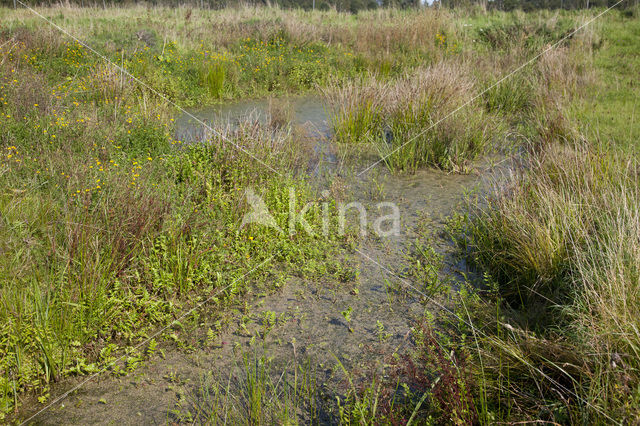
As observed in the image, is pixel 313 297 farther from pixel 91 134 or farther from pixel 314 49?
pixel 314 49

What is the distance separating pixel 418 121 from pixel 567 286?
356 cm

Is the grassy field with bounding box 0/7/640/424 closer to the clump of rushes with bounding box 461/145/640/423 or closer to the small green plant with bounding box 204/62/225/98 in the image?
the clump of rushes with bounding box 461/145/640/423

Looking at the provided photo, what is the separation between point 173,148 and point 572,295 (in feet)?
13.5

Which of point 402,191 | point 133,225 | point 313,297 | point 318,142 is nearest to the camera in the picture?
point 133,225

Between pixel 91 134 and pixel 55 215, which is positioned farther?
pixel 91 134

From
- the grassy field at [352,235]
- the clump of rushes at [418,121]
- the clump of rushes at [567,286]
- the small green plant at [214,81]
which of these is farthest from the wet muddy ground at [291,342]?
the small green plant at [214,81]

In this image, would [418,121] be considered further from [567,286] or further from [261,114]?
[567,286]

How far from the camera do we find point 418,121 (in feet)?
21.3

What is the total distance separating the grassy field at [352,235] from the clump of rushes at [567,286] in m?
0.02

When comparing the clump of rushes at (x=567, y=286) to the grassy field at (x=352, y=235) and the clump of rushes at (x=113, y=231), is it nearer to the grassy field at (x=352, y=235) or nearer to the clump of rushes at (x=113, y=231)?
the grassy field at (x=352, y=235)

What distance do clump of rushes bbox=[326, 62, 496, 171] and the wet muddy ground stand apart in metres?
1.91

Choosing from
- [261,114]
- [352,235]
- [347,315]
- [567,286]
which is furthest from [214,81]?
[567,286]

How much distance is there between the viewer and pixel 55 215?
142 inches

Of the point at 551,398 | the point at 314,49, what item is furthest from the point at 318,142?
the point at 314,49
